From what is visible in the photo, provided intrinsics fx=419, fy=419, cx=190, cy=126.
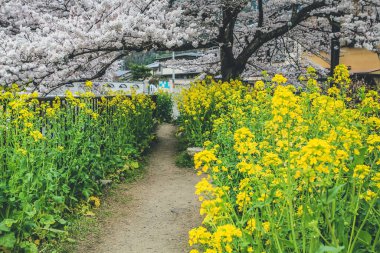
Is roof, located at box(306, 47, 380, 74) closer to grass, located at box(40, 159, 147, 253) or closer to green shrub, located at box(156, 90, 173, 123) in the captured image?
green shrub, located at box(156, 90, 173, 123)

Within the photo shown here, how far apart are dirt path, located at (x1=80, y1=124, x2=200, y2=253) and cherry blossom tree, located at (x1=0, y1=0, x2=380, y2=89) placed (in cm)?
260

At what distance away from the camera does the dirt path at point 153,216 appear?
4.61m

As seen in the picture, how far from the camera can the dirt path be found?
15.1 feet

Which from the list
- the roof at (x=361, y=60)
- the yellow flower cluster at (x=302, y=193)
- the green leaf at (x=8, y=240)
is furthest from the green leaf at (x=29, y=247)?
the roof at (x=361, y=60)

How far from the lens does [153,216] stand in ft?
18.4

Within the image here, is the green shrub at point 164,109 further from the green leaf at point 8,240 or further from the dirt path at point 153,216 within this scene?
Answer: the green leaf at point 8,240

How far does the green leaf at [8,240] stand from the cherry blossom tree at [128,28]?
4220 millimetres

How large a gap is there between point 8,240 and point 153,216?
7.22 ft

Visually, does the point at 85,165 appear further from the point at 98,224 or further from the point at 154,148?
the point at 154,148

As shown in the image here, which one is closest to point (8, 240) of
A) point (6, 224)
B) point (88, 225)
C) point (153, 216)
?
point (6, 224)

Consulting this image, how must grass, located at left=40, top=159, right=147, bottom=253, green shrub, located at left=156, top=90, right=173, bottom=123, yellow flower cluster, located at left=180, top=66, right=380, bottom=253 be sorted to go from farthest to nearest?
green shrub, located at left=156, top=90, right=173, bottom=123 → grass, located at left=40, top=159, right=147, bottom=253 → yellow flower cluster, located at left=180, top=66, right=380, bottom=253

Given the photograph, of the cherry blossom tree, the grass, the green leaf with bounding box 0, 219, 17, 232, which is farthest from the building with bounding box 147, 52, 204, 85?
the green leaf with bounding box 0, 219, 17, 232

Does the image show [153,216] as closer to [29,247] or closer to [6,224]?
[29,247]

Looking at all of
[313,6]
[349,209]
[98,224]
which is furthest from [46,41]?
[349,209]
